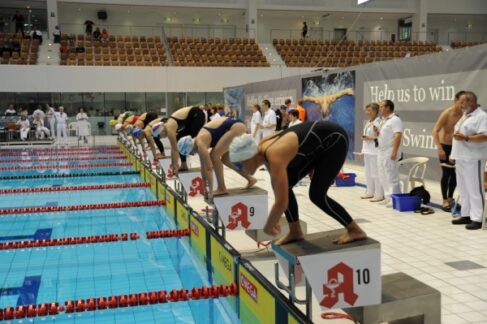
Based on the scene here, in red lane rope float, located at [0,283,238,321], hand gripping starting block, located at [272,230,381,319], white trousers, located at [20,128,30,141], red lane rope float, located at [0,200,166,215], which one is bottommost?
red lane rope float, located at [0,283,238,321]

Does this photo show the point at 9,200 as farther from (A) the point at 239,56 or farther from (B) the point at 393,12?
(B) the point at 393,12

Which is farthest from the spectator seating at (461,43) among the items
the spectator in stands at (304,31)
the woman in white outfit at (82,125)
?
the woman in white outfit at (82,125)

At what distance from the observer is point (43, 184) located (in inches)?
385

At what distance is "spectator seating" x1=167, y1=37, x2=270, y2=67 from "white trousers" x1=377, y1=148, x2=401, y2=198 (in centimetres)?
1655

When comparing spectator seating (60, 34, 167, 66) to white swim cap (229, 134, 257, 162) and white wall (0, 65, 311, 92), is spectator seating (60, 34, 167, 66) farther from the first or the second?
white swim cap (229, 134, 257, 162)

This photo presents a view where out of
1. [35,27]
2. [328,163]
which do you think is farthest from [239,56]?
[328,163]

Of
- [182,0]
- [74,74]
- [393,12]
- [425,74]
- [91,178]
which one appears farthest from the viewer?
[393,12]

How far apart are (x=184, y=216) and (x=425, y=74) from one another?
15.3 feet

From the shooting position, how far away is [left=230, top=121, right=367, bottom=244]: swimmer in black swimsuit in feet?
8.77

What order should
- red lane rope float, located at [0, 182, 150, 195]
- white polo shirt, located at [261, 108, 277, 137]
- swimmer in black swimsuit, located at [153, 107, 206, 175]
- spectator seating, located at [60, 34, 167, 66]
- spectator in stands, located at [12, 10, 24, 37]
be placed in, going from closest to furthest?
swimmer in black swimsuit, located at [153, 107, 206, 175]
red lane rope float, located at [0, 182, 150, 195]
white polo shirt, located at [261, 108, 277, 137]
spectator seating, located at [60, 34, 167, 66]
spectator in stands, located at [12, 10, 24, 37]

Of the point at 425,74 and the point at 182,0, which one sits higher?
the point at 182,0

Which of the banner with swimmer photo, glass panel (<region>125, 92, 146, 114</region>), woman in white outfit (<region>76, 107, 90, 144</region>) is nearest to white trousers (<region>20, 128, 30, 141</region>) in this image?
woman in white outfit (<region>76, 107, 90, 144</region>)

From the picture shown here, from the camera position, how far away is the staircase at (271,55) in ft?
76.3

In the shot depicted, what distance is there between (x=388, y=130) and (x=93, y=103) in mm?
17871
